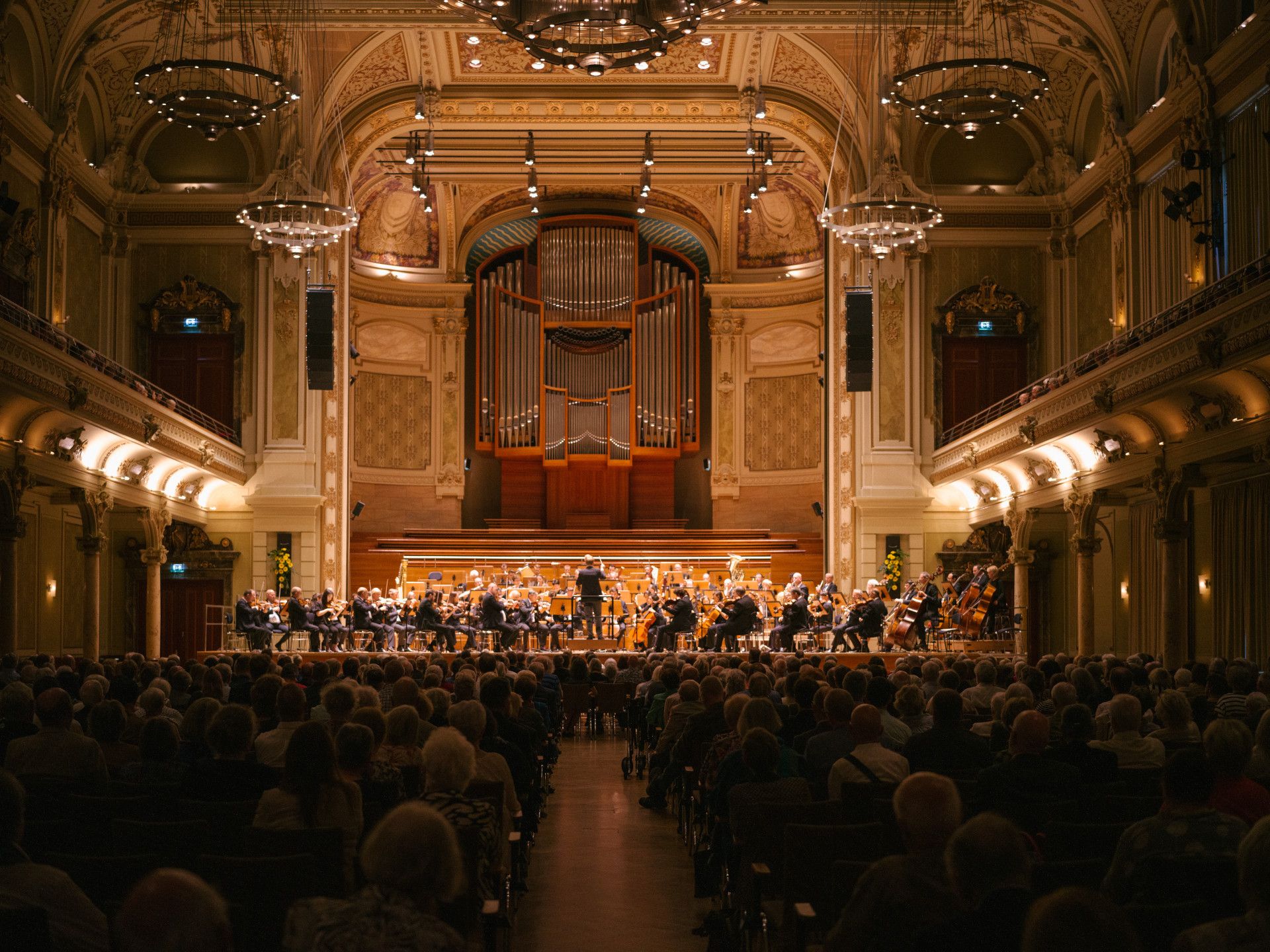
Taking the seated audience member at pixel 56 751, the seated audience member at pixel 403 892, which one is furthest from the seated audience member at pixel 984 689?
the seated audience member at pixel 403 892

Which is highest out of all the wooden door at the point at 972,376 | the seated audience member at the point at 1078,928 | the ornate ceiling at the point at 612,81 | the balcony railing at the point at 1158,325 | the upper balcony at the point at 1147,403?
the ornate ceiling at the point at 612,81

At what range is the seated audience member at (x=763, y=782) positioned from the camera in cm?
596

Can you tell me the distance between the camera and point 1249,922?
2.93 m

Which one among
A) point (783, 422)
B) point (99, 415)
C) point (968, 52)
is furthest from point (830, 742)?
point (783, 422)

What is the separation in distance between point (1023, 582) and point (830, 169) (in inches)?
343

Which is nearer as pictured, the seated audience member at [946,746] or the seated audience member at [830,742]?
the seated audience member at [946,746]

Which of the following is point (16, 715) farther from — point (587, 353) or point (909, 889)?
point (587, 353)

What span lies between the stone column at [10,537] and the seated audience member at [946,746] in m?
13.4

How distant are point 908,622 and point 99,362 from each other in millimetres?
12005

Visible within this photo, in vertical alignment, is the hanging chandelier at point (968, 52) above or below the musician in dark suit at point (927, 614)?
above

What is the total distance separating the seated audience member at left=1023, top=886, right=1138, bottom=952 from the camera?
2.42 meters

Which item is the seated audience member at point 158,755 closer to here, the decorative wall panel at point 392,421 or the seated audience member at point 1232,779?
the seated audience member at point 1232,779

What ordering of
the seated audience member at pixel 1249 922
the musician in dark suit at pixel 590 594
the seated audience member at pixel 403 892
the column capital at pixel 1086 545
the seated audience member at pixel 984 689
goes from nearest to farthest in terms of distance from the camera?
1. the seated audience member at pixel 1249 922
2. the seated audience member at pixel 403 892
3. the seated audience member at pixel 984 689
4. the column capital at pixel 1086 545
5. the musician in dark suit at pixel 590 594

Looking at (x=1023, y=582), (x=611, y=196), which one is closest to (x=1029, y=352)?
(x=1023, y=582)
